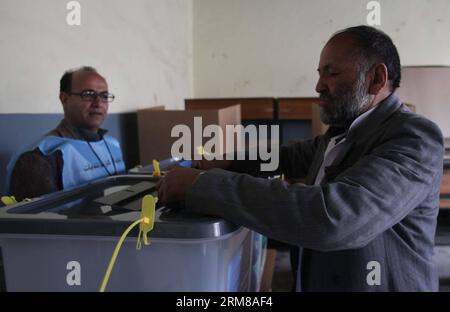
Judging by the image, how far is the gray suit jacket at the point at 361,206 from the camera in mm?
619

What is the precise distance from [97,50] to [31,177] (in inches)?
34.3

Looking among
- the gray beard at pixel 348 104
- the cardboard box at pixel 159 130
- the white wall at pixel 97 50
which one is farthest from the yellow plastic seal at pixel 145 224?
the cardboard box at pixel 159 130

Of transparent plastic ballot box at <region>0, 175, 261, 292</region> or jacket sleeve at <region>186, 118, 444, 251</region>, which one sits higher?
jacket sleeve at <region>186, 118, 444, 251</region>

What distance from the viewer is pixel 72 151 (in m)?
1.33

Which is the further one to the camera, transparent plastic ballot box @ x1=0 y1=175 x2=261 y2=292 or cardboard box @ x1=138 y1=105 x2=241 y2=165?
cardboard box @ x1=138 y1=105 x2=241 y2=165

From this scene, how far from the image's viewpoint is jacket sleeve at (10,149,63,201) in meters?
1.19

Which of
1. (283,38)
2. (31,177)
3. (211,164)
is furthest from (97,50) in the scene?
(283,38)

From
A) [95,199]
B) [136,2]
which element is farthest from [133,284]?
[136,2]

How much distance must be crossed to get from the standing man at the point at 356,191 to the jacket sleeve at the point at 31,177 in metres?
0.65

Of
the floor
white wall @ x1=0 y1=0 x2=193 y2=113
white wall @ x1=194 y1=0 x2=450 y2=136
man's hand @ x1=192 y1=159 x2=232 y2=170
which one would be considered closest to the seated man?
white wall @ x1=0 y1=0 x2=193 y2=113

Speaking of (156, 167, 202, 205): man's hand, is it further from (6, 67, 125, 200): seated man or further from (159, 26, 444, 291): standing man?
(6, 67, 125, 200): seated man

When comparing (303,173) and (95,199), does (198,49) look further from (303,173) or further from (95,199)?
(95,199)

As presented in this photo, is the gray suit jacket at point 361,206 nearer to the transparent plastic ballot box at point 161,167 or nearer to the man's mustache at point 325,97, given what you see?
the man's mustache at point 325,97
